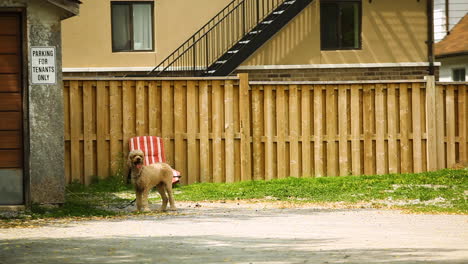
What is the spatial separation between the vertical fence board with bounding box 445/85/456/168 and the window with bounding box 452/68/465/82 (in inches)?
633

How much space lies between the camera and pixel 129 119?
2189 cm

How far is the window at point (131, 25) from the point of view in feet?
100

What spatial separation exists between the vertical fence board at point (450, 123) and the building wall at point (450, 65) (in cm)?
1544

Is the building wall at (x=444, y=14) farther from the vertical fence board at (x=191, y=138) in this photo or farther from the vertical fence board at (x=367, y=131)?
the vertical fence board at (x=191, y=138)

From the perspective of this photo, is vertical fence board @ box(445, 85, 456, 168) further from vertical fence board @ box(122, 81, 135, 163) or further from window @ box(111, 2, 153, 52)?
window @ box(111, 2, 153, 52)

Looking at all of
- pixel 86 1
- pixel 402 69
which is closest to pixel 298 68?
pixel 402 69

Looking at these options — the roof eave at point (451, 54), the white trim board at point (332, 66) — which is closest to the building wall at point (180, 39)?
the white trim board at point (332, 66)

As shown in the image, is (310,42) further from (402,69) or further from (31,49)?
(31,49)

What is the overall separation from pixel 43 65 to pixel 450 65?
2558 centimetres

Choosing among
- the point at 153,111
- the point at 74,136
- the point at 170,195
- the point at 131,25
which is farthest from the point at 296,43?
the point at 170,195

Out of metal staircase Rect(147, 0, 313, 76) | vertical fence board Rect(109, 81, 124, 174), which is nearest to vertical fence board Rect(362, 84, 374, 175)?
vertical fence board Rect(109, 81, 124, 174)

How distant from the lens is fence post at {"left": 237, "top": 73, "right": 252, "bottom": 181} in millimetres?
22203

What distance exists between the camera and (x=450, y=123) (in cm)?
2294

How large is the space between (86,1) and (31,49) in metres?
13.9
